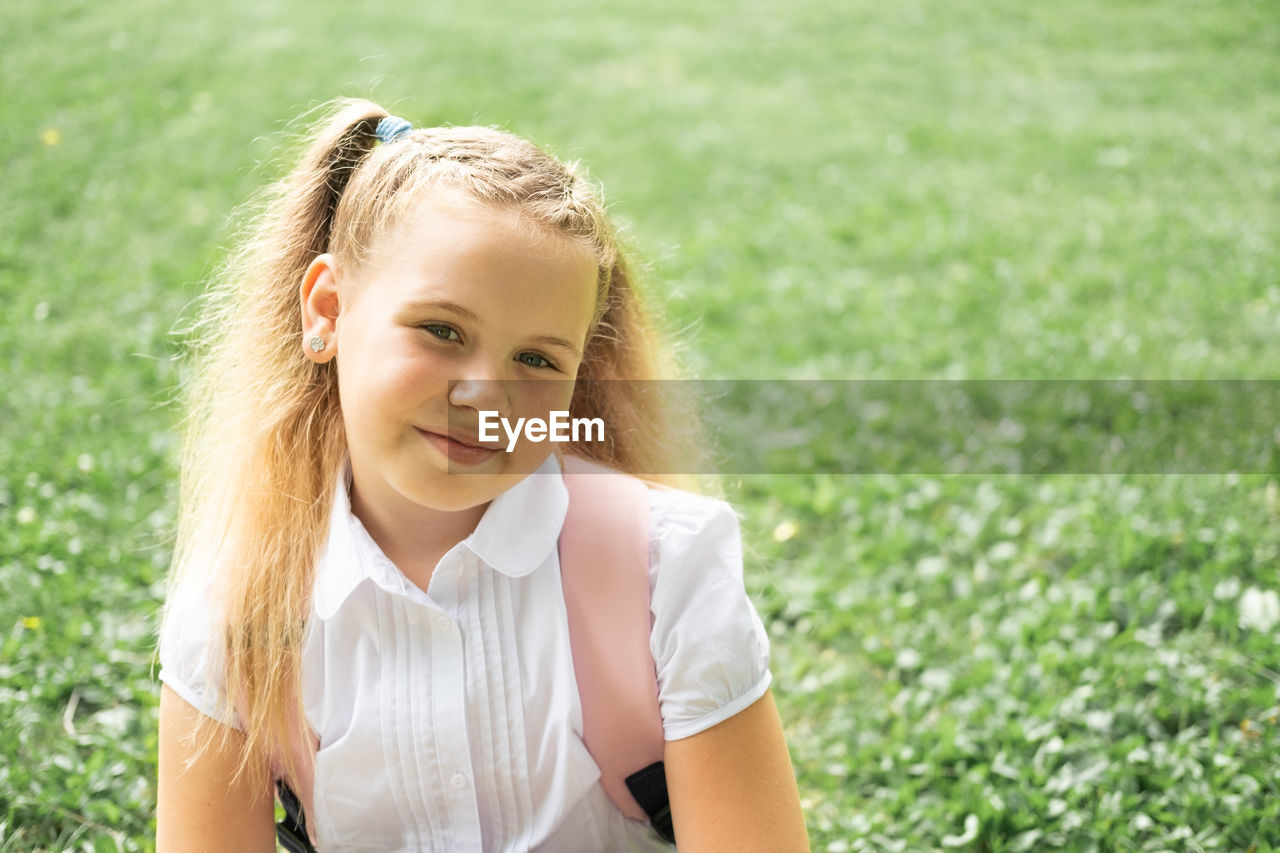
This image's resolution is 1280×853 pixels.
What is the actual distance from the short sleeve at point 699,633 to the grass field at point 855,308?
92 centimetres

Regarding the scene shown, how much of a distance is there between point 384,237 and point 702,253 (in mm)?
4027

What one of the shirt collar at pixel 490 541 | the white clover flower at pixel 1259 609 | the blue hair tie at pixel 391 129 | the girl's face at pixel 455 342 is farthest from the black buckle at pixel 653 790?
the white clover flower at pixel 1259 609

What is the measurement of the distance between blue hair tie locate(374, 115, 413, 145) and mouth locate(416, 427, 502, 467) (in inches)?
19.6

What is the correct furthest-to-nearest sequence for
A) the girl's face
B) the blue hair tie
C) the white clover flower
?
the white clover flower → the blue hair tie → the girl's face

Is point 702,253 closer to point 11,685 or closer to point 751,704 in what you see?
point 11,685

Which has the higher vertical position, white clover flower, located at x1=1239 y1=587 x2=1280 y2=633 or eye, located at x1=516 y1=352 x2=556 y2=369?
eye, located at x1=516 y1=352 x2=556 y2=369

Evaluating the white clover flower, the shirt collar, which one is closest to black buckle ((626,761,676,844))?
the shirt collar

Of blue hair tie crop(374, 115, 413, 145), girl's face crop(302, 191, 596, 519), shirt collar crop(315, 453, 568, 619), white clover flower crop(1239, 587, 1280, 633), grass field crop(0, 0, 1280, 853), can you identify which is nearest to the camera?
girl's face crop(302, 191, 596, 519)

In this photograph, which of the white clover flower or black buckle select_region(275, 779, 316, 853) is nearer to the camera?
black buckle select_region(275, 779, 316, 853)

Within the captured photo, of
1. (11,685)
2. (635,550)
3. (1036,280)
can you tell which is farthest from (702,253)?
(635,550)

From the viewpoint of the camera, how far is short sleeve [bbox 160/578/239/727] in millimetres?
1702

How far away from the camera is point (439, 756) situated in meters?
1.65

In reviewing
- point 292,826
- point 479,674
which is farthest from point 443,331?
point 292,826

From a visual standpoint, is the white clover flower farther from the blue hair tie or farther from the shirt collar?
the blue hair tie
